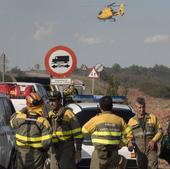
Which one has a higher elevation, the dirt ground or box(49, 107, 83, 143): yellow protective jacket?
box(49, 107, 83, 143): yellow protective jacket

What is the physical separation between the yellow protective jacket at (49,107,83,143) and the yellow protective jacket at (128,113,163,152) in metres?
1.37

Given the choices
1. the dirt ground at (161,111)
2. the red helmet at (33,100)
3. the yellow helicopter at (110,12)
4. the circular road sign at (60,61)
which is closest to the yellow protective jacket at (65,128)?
the red helmet at (33,100)

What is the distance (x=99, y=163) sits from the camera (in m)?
9.16

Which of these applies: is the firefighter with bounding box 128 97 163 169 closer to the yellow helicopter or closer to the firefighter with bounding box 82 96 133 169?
the firefighter with bounding box 82 96 133 169

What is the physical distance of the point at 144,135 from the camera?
36.0 feet

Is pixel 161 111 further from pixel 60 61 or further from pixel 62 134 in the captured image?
pixel 62 134

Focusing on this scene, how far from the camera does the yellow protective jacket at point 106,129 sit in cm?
917

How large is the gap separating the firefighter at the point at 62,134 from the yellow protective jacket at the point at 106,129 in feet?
2.12

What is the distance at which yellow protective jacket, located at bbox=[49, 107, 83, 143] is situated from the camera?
988 cm

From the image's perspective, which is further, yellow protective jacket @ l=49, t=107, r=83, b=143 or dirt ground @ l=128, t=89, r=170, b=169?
dirt ground @ l=128, t=89, r=170, b=169

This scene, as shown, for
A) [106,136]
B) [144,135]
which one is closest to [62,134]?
[106,136]

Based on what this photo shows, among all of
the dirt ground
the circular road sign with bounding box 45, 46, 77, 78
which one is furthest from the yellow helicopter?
the circular road sign with bounding box 45, 46, 77, 78

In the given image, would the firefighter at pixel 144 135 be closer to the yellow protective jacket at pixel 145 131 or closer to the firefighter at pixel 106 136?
the yellow protective jacket at pixel 145 131

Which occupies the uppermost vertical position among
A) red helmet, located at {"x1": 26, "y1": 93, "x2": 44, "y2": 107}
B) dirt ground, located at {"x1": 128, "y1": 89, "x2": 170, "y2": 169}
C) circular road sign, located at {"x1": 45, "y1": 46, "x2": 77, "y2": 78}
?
circular road sign, located at {"x1": 45, "y1": 46, "x2": 77, "y2": 78}
